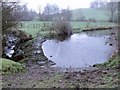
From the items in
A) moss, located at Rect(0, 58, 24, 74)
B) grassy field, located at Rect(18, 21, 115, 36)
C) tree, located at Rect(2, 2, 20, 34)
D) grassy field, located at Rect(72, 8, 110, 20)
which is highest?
tree, located at Rect(2, 2, 20, 34)

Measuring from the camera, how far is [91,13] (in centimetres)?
2656

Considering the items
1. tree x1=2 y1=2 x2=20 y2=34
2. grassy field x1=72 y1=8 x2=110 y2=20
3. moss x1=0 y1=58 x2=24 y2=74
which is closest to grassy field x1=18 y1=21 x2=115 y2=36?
grassy field x1=72 y1=8 x2=110 y2=20

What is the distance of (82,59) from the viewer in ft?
32.6

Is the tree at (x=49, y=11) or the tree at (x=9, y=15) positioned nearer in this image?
the tree at (x=9, y=15)

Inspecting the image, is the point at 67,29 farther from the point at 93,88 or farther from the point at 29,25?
the point at 93,88

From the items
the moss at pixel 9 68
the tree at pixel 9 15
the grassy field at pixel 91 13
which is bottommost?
the moss at pixel 9 68

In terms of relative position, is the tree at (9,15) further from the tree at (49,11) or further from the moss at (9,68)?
the tree at (49,11)

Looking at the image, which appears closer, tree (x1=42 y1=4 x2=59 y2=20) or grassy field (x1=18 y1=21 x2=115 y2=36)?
tree (x1=42 y1=4 x2=59 y2=20)

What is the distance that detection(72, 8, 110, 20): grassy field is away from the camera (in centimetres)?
2408

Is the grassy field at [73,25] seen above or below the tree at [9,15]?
below

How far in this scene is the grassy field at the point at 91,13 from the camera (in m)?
24.1

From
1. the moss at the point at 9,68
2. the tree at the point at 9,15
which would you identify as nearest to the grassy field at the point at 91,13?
the tree at the point at 9,15

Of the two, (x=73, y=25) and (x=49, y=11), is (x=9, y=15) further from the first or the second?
(x=49, y=11)

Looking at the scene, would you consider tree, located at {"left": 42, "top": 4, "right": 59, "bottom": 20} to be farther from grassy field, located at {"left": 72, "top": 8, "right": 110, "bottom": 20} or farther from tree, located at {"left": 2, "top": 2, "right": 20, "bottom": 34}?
tree, located at {"left": 2, "top": 2, "right": 20, "bottom": 34}
